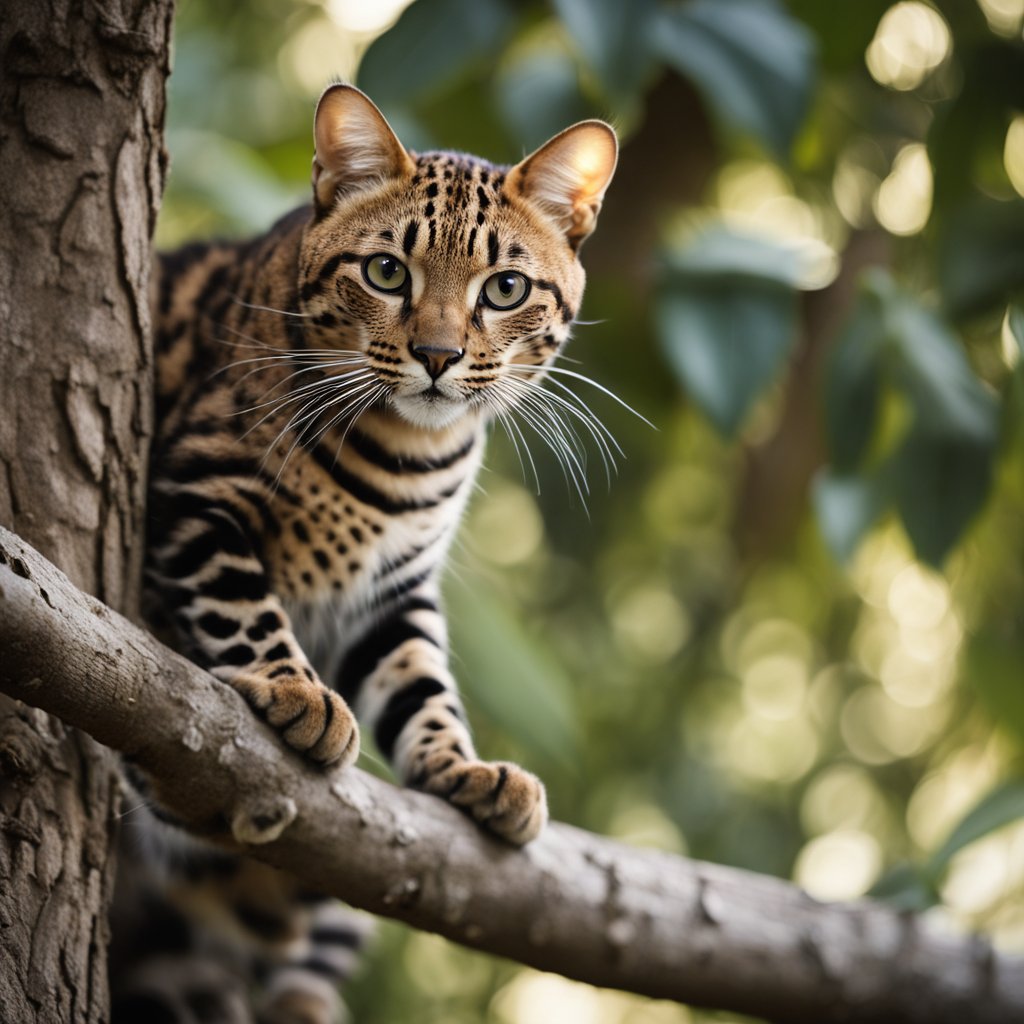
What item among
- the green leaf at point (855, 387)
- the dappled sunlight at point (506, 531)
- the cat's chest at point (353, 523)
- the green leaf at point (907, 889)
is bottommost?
the green leaf at point (907, 889)

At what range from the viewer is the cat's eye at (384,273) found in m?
2.10

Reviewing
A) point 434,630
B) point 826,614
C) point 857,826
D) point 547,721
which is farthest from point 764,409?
point 434,630

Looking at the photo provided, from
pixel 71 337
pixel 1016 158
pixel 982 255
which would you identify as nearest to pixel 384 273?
pixel 71 337

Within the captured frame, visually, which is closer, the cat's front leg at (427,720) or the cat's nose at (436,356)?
the cat's nose at (436,356)

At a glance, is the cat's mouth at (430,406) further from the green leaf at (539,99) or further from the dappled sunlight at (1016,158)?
the dappled sunlight at (1016,158)

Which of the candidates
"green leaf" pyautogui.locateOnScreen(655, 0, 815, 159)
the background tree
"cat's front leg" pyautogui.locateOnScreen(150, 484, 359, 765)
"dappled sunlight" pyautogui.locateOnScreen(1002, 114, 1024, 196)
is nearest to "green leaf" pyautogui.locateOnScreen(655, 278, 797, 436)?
the background tree

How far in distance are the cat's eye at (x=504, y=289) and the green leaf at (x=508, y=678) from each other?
1009mm

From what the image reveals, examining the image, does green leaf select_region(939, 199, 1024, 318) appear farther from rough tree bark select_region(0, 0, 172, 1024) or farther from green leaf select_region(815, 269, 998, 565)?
rough tree bark select_region(0, 0, 172, 1024)

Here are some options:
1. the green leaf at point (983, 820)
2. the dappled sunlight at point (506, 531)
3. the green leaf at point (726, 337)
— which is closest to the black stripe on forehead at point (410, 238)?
the green leaf at point (726, 337)

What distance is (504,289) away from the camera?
2125 millimetres

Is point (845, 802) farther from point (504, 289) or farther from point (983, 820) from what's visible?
point (504, 289)

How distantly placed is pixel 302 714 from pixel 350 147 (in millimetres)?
909

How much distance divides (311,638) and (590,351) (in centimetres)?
151

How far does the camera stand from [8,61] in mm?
1922
